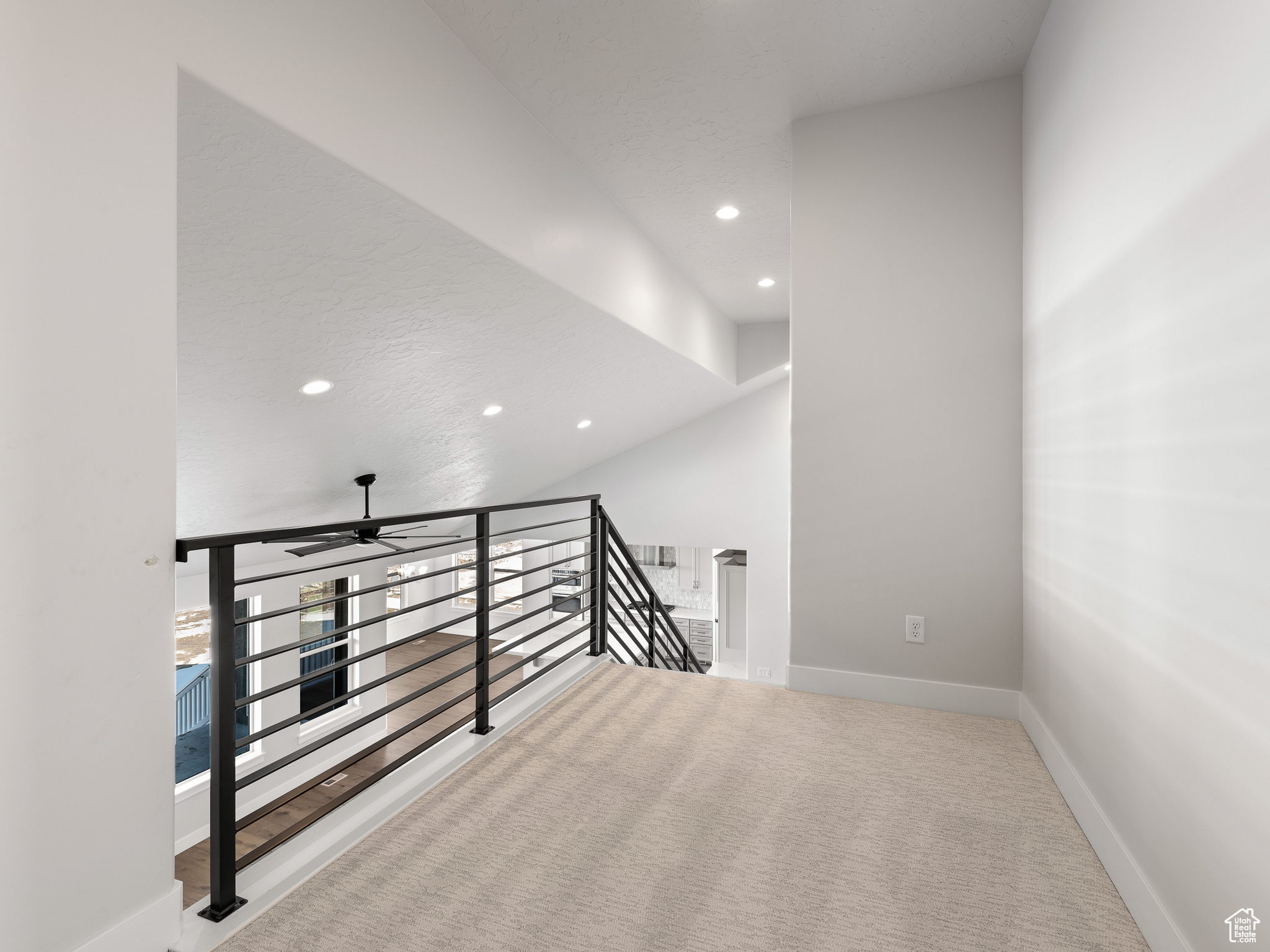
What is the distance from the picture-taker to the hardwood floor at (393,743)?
4254mm

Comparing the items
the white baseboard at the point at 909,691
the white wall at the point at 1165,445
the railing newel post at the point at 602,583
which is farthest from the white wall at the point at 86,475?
the white baseboard at the point at 909,691

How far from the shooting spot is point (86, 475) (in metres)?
1.16

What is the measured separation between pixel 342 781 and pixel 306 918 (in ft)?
16.4

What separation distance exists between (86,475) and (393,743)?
175 inches

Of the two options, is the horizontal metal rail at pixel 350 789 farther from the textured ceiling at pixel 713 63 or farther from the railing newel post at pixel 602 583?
the textured ceiling at pixel 713 63

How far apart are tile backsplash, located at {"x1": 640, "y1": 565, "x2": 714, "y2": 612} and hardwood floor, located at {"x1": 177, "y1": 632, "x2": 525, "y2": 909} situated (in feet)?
7.51

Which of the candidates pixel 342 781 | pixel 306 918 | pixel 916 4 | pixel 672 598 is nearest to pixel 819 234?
pixel 916 4

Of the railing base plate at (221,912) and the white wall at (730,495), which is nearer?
the railing base plate at (221,912)

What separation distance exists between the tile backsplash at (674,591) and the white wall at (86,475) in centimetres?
836

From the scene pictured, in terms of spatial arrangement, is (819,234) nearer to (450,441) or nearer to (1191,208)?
(1191,208)

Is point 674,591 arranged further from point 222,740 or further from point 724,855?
point 222,740

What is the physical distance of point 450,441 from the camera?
4746 millimetres

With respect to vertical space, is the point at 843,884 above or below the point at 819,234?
below

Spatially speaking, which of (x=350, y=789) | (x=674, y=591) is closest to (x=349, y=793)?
(x=350, y=789)
